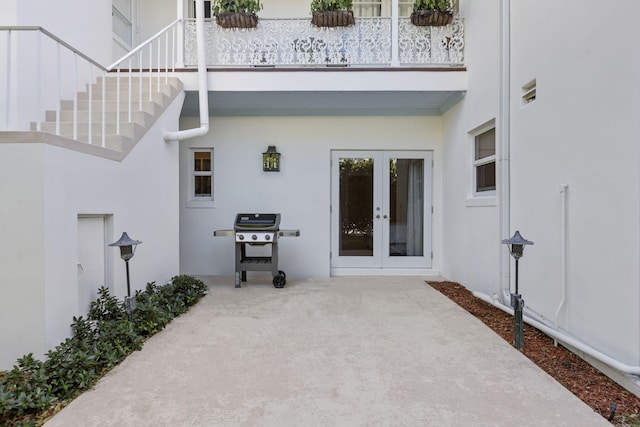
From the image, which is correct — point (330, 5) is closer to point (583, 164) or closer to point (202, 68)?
point (202, 68)

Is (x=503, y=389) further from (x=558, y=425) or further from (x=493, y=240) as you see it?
(x=493, y=240)

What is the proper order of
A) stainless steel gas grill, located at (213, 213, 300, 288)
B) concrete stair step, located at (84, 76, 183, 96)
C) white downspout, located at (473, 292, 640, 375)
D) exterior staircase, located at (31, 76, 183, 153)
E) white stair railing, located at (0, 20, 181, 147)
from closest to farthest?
white downspout, located at (473, 292, 640, 375) < white stair railing, located at (0, 20, 181, 147) < exterior staircase, located at (31, 76, 183, 153) < concrete stair step, located at (84, 76, 183, 96) < stainless steel gas grill, located at (213, 213, 300, 288)

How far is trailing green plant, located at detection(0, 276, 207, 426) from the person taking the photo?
2.12 meters

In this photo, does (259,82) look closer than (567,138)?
No

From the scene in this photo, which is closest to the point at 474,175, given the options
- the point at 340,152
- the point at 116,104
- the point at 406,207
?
the point at 406,207

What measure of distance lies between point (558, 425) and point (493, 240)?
2.70 metres

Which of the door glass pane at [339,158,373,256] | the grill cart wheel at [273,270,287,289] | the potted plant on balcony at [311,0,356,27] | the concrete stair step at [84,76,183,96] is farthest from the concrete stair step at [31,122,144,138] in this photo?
the door glass pane at [339,158,373,256]

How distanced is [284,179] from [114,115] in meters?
2.79

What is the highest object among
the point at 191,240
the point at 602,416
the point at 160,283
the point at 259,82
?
the point at 259,82

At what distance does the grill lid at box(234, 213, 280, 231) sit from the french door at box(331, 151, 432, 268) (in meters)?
1.40

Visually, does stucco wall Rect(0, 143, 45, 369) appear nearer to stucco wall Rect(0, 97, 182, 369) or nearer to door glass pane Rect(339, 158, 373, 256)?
stucco wall Rect(0, 97, 182, 369)

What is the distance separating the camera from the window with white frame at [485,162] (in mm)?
4672

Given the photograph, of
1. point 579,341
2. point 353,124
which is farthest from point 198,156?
point 579,341

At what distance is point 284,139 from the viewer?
20.5 ft
